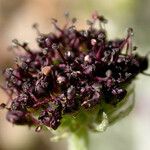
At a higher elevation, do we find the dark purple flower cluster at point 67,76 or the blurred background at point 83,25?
the dark purple flower cluster at point 67,76

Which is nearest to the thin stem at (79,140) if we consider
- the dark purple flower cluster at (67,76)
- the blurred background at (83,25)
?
the dark purple flower cluster at (67,76)

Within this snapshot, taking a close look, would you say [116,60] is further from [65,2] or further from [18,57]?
[65,2]

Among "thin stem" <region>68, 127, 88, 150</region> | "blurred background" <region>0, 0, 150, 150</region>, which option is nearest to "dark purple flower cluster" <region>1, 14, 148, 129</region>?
"thin stem" <region>68, 127, 88, 150</region>

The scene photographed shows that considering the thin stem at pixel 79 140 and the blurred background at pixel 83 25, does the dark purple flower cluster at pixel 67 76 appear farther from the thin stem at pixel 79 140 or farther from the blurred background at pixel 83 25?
the blurred background at pixel 83 25

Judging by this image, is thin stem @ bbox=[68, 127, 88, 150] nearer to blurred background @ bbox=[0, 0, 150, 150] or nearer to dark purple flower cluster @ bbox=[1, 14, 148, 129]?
dark purple flower cluster @ bbox=[1, 14, 148, 129]

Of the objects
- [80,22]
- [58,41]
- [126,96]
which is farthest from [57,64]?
[80,22]

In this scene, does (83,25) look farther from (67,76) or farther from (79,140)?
(67,76)

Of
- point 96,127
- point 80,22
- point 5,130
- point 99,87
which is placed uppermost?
point 99,87
